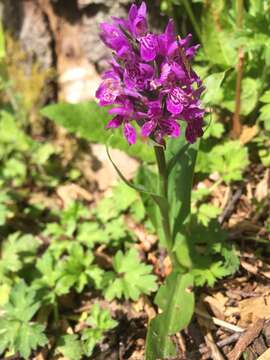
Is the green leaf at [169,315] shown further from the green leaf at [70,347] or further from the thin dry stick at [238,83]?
the thin dry stick at [238,83]

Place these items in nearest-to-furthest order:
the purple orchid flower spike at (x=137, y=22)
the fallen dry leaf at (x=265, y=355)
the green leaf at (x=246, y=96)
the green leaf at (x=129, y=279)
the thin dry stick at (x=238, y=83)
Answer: the purple orchid flower spike at (x=137, y=22) → the fallen dry leaf at (x=265, y=355) → the green leaf at (x=129, y=279) → the thin dry stick at (x=238, y=83) → the green leaf at (x=246, y=96)

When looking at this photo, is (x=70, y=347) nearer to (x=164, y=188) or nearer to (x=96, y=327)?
(x=96, y=327)

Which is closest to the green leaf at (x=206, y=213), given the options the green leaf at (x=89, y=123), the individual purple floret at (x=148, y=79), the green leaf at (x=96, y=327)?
the green leaf at (x=89, y=123)

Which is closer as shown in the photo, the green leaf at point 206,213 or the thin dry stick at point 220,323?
the thin dry stick at point 220,323

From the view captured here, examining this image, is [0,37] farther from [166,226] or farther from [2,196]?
[166,226]

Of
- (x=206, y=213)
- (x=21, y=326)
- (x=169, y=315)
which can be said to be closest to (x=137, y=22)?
(x=206, y=213)

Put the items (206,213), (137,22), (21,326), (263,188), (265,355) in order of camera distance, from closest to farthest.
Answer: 1. (137,22)
2. (265,355)
3. (21,326)
4. (206,213)
5. (263,188)

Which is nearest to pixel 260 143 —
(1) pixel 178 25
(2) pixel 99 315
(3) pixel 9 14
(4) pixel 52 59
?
(1) pixel 178 25
